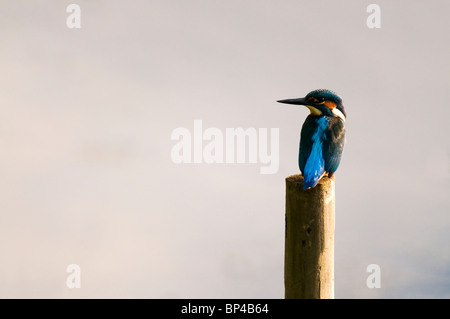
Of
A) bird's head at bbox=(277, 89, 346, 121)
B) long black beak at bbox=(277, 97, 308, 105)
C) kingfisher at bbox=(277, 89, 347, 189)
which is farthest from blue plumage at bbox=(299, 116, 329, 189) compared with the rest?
long black beak at bbox=(277, 97, 308, 105)

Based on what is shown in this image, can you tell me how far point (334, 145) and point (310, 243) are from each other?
1.42m

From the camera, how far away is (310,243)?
4.62 m

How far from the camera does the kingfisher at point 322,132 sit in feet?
17.5

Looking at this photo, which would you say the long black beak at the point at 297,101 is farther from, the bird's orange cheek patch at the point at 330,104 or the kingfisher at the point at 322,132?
the bird's orange cheek patch at the point at 330,104

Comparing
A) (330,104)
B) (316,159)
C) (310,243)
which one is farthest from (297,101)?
(310,243)

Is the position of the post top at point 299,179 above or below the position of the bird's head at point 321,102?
below

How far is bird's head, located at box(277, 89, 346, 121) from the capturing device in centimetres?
570

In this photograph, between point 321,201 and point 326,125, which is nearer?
point 321,201

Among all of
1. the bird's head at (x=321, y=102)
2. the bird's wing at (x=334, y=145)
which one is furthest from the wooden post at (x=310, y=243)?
the bird's head at (x=321, y=102)

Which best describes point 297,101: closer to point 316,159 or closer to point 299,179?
point 316,159
